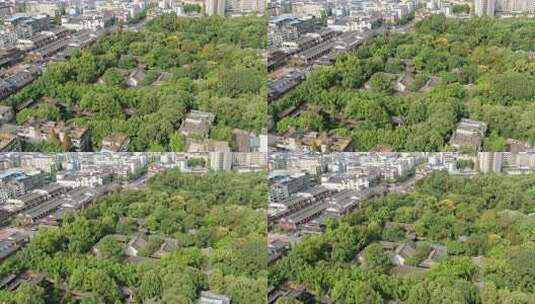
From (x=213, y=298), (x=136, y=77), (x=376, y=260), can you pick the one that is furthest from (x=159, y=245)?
(x=376, y=260)

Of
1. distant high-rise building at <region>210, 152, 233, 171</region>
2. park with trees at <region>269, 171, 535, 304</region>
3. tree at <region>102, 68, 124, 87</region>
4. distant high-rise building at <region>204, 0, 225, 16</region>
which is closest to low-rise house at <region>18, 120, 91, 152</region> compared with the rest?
tree at <region>102, 68, 124, 87</region>

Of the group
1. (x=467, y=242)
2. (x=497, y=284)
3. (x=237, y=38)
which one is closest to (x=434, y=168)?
(x=467, y=242)

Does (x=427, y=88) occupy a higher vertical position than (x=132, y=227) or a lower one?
higher

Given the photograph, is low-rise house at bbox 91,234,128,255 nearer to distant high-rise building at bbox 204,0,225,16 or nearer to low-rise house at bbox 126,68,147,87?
low-rise house at bbox 126,68,147,87

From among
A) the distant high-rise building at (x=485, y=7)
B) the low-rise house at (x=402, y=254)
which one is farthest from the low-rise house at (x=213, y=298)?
the distant high-rise building at (x=485, y=7)

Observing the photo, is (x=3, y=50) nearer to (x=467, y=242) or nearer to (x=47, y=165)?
(x=47, y=165)

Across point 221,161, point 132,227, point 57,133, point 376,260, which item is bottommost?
point 376,260

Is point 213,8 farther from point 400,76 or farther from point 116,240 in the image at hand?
point 116,240

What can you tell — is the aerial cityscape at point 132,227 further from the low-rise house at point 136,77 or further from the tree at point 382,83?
the tree at point 382,83
